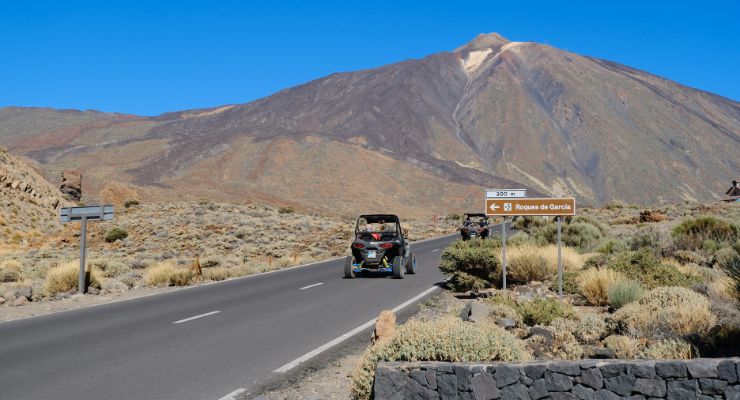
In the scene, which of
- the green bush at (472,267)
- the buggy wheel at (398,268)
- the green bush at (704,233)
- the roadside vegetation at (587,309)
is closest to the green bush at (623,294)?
the roadside vegetation at (587,309)

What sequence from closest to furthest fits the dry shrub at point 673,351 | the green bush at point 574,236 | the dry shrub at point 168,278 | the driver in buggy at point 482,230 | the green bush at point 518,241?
the dry shrub at point 673,351 → the dry shrub at point 168,278 → the green bush at point 518,241 → the green bush at point 574,236 → the driver in buggy at point 482,230

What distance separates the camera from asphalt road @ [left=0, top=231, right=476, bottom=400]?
6.85m

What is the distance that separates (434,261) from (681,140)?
134 m

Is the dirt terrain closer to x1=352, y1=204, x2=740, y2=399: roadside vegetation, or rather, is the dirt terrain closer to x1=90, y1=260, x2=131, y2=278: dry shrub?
x1=90, y1=260, x2=131, y2=278: dry shrub

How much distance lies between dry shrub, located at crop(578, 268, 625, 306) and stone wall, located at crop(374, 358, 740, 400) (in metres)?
6.86

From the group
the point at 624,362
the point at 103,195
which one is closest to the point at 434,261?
the point at 624,362

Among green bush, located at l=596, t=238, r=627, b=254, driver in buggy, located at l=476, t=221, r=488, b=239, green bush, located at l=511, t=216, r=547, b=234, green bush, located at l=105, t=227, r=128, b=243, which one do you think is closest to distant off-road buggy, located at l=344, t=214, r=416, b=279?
green bush, located at l=596, t=238, r=627, b=254

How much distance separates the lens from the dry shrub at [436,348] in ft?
19.5

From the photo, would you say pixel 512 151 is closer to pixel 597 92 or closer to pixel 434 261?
pixel 597 92

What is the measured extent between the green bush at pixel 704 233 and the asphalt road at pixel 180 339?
9824mm

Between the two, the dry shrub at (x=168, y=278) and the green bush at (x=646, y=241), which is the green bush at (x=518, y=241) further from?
the dry shrub at (x=168, y=278)

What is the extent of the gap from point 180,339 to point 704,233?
19206 millimetres

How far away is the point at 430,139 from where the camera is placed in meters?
133

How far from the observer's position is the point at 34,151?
128 metres
